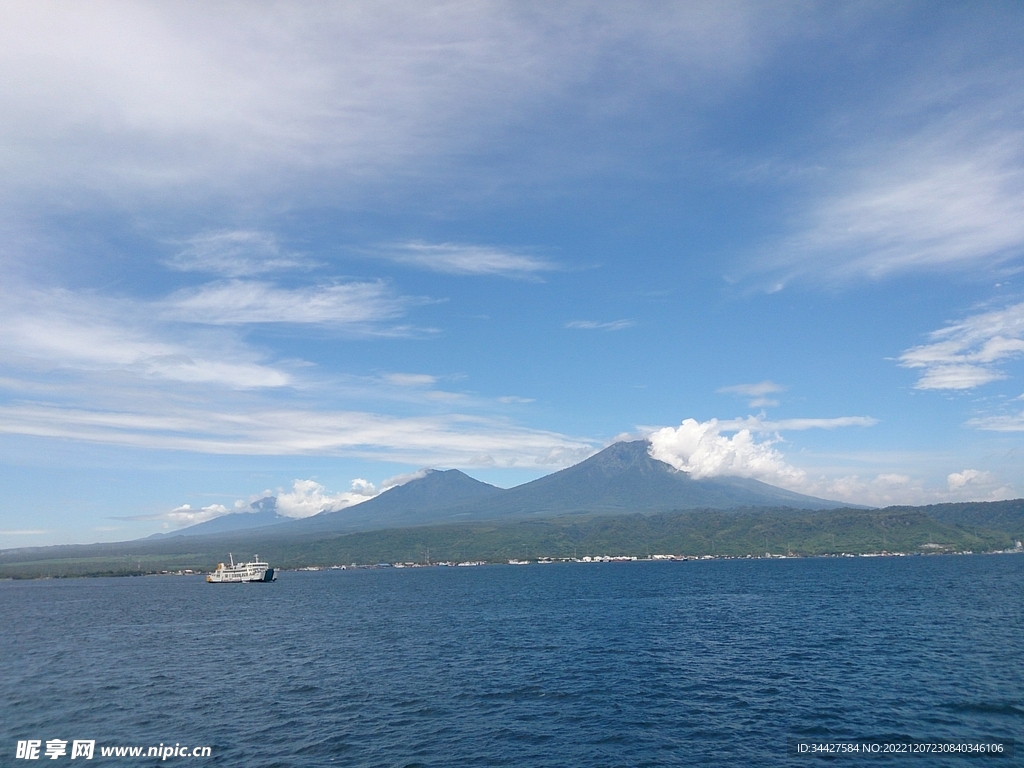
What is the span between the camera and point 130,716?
57.7 metres

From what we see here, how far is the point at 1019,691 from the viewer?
58.1 meters

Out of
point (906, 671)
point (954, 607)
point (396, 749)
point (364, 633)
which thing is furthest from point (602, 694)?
point (954, 607)

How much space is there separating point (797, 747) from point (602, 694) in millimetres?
20006

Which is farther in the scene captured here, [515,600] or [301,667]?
[515,600]

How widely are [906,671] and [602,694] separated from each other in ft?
111

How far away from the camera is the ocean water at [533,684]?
48.3 metres

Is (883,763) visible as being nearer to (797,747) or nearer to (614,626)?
(797,747)

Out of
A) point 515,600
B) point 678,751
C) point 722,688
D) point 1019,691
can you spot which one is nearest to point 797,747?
point 678,751

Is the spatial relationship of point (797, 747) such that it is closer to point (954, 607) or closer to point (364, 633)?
point (364, 633)

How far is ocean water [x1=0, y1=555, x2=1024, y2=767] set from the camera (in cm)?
4834

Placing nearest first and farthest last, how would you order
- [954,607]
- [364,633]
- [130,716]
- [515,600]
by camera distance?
[130,716], [364,633], [954,607], [515,600]

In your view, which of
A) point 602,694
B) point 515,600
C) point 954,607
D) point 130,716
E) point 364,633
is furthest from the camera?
point 515,600

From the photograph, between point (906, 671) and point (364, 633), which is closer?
point (906, 671)

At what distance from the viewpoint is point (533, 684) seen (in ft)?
216
